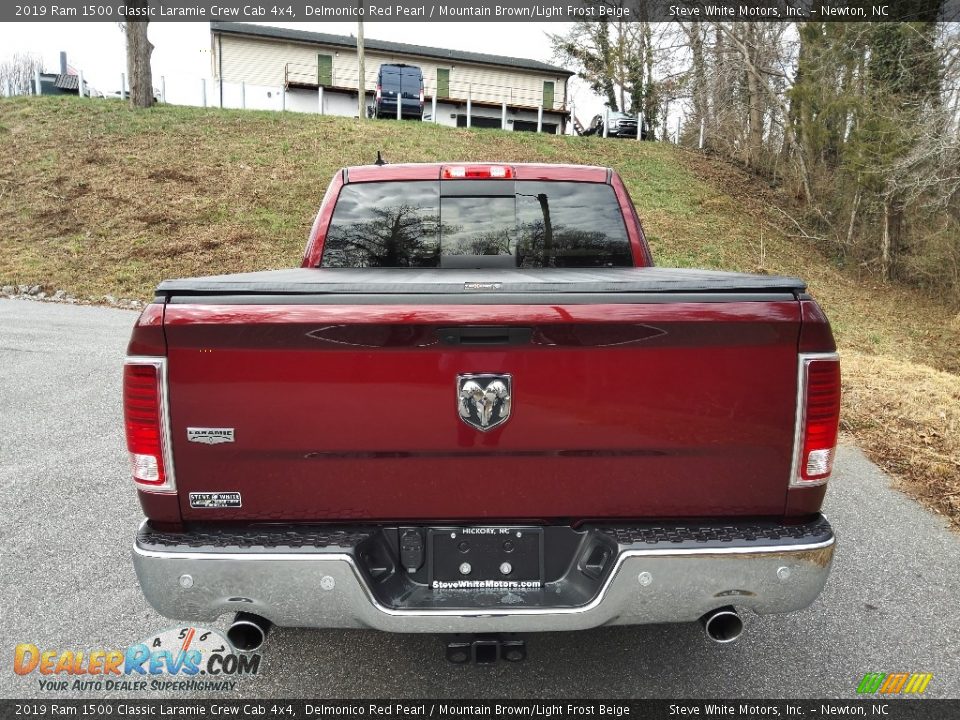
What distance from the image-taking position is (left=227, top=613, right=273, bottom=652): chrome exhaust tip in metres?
2.27

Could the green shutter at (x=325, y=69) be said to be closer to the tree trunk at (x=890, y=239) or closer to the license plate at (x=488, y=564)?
the tree trunk at (x=890, y=239)

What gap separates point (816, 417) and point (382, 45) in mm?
44309

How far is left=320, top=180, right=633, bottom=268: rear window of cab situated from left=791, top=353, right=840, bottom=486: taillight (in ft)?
5.78

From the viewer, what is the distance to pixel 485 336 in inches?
83.0

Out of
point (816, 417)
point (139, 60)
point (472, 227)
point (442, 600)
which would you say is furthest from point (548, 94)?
point (442, 600)

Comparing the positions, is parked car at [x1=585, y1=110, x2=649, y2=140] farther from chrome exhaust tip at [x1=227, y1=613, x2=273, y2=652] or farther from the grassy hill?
chrome exhaust tip at [x1=227, y1=613, x2=273, y2=652]

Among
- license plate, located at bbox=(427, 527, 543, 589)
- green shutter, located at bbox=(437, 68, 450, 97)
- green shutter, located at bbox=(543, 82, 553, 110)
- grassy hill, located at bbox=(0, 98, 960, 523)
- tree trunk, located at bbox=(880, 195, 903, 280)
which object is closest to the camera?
license plate, located at bbox=(427, 527, 543, 589)

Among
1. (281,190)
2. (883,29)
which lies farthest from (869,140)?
(281,190)

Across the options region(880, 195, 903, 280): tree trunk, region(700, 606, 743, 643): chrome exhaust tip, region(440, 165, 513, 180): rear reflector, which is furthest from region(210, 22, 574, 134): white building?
region(700, 606, 743, 643): chrome exhaust tip

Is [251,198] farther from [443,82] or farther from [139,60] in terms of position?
[443,82]

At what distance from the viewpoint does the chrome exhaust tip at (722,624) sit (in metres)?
2.28

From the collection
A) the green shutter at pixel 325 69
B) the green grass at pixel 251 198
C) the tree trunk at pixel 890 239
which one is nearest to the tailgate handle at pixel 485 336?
the green grass at pixel 251 198

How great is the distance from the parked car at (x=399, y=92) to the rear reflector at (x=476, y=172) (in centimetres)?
2716

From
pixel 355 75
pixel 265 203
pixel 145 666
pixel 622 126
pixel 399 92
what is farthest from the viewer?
pixel 355 75
